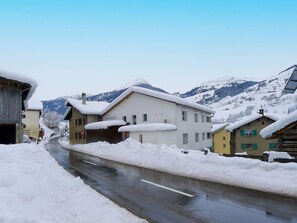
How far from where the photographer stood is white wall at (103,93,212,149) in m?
32.4

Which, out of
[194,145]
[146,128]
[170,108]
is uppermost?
[170,108]

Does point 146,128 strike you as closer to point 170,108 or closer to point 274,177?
point 170,108

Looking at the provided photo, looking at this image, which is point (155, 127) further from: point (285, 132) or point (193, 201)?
point (193, 201)

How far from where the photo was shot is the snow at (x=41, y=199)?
6.24m

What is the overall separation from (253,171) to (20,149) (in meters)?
9.40

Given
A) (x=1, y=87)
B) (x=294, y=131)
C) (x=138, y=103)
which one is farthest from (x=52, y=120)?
(x=294, y=131)

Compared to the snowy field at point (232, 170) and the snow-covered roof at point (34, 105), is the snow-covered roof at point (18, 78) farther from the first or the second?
the snow-covered roof at point (34, 105)

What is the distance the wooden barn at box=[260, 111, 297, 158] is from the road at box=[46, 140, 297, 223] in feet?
24.8

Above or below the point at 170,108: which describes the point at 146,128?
below

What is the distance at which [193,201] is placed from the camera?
961 centimetres

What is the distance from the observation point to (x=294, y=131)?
61.8ft

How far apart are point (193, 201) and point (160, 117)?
25.0m

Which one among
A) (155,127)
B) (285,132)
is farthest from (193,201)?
(155,127)

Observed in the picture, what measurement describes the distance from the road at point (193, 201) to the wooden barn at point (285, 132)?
298 inches
